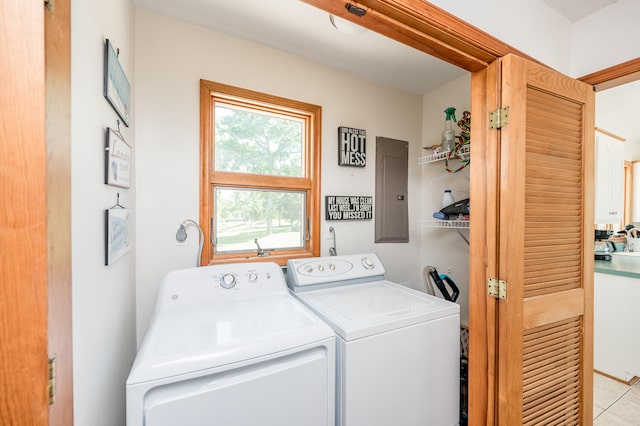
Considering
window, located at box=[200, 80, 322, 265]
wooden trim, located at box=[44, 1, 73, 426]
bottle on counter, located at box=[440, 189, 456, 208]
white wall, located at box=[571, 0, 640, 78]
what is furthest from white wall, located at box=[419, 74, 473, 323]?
wooden trim, located at box=[44, 1, 73, 426]

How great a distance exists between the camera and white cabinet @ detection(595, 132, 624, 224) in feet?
9.47

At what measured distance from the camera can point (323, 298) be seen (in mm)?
1654

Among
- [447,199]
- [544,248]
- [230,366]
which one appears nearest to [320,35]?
[447,199]

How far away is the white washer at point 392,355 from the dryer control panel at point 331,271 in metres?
0.02

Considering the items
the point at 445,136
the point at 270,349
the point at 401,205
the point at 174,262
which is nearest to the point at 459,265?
the point at 401,205

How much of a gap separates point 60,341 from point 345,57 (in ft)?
7.74

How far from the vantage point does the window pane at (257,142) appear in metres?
1.96

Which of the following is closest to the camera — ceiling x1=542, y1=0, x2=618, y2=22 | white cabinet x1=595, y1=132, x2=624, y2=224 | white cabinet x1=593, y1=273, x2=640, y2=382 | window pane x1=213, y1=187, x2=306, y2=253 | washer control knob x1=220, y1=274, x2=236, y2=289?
ceiling x1=542, y1=0, x2=618, y2=22

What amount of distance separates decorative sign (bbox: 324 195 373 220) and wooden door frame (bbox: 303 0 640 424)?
1.17 m

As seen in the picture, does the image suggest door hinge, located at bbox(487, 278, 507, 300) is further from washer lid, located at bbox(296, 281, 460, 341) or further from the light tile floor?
the light tile floor

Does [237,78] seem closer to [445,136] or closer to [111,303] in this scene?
[111,303]

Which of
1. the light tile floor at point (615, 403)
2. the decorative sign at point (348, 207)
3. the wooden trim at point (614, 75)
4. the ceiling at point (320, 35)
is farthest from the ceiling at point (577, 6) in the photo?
the light tile floor at point (615, 403)

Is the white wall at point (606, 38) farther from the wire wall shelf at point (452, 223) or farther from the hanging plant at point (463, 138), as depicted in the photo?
the wire wall shelf at point (452, 223)

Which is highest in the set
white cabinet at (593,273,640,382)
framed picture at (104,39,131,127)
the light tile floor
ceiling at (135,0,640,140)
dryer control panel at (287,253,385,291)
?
ceiling at (135,0,640,140)
